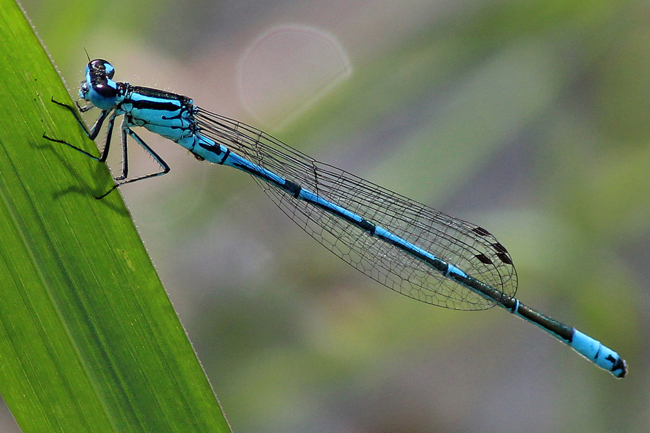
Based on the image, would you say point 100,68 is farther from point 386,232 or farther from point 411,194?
point 411,194

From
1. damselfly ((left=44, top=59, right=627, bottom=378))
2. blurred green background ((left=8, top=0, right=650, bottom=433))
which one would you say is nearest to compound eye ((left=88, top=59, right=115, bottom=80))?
damselfly ((left=44, top=59, right=627, bottom=378))

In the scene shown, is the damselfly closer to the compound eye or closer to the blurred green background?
the blurred green background

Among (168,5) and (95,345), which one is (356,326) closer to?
(95,345)

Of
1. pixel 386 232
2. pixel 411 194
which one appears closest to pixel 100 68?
pixel 386 232

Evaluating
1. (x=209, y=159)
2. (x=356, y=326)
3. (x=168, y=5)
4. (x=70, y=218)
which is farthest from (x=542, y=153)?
(x=70, y=218)

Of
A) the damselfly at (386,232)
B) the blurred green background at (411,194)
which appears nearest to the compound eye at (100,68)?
the damselfly at (386,232)

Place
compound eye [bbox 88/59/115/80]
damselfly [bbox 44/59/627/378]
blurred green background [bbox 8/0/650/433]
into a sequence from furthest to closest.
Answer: blurred green background [bbox 8/0/650/433] → damselfly [bbox 44/59/627/378] → compound eye [bbox 88/59/115/80]
